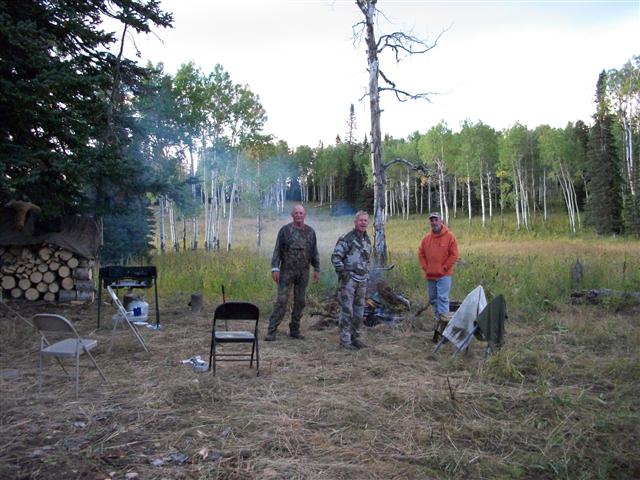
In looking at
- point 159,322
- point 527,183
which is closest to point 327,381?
point 159,322

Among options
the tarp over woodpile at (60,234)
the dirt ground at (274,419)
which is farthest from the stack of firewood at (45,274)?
the dirt ground at (274,419)

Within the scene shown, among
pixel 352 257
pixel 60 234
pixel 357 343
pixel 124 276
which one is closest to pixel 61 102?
pixel 60 234

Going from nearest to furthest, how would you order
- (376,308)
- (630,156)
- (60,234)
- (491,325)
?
(491,325) < (376,308) < (60,234) < (630,156)

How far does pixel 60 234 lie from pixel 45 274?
2.91ft

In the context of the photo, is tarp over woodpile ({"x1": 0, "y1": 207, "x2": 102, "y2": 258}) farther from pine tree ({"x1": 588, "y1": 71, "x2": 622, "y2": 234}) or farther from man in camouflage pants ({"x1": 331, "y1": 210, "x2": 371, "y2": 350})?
pine tree ({"x1": 588, "y1": 71, "x2": 622, "y2": 234})

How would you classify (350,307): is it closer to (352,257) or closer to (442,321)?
(352,257)

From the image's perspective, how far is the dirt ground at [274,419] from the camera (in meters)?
3.41

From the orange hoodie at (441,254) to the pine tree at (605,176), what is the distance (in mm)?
28151

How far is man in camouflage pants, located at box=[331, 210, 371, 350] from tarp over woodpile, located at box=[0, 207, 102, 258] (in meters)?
6.02

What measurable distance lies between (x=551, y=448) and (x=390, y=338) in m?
3.82

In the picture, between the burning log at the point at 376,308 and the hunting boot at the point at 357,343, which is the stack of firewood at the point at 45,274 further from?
the hunting boot at the point at 357,343

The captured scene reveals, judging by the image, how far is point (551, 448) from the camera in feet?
12.2

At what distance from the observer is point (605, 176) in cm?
3081

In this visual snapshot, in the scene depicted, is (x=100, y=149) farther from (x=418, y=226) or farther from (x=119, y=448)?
(x=418, y=226)
